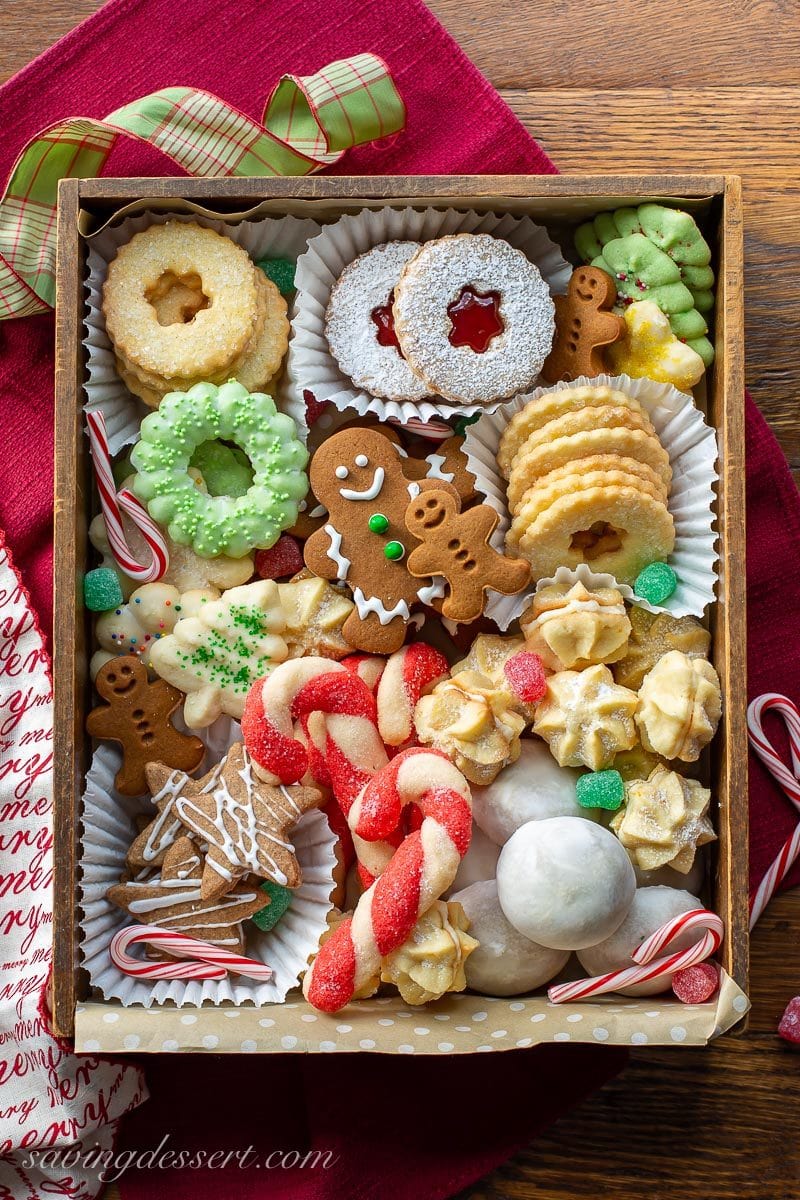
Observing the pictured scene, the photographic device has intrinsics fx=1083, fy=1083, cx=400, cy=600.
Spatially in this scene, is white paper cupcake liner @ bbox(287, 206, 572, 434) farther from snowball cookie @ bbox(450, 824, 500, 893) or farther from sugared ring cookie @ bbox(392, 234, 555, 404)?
snowball cookie @ bbox(450, 824, 500, 893)

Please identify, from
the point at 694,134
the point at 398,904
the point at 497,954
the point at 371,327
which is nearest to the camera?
the point at 398,904

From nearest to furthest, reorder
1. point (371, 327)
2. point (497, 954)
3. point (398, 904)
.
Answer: point (398, 904) < point (497, 954) < point (371, 327)

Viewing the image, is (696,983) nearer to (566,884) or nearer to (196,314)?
(566,884)

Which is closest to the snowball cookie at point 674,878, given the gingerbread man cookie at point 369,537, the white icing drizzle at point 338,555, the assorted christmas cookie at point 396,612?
the assorted christmas cookie at point 396,612

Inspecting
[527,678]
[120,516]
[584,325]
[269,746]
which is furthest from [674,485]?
[120,516]

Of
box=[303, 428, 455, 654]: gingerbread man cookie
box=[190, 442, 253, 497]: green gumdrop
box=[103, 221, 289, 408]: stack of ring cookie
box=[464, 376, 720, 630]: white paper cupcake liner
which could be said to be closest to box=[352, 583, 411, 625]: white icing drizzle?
box=[303, 428, 455, 654]: gingerbread man cookie

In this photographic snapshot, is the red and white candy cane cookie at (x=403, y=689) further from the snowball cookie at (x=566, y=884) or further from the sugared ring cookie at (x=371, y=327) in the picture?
the sugared ring cookie at (x=371, y=327)
